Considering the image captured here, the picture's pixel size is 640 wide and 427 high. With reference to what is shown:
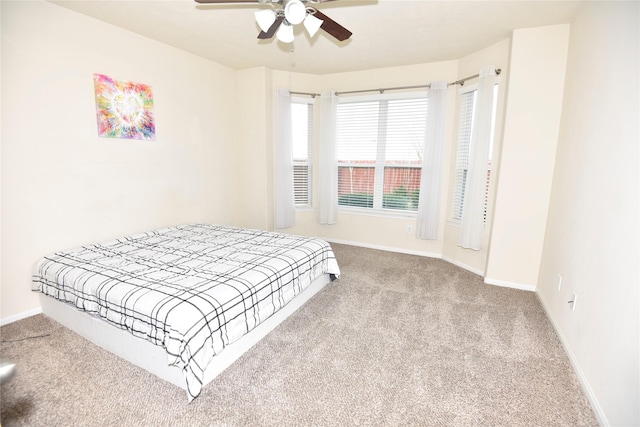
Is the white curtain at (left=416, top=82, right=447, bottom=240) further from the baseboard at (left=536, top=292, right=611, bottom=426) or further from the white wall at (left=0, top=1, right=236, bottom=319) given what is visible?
the white wall at (left=0, top=1, right=236, bottom=319)

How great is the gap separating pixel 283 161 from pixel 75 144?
2443 mm

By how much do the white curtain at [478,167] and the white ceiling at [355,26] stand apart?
545mm

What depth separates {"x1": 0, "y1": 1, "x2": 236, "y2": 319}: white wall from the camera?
230 centimetres

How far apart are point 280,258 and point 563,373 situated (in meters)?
2.09

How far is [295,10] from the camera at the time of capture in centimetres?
179

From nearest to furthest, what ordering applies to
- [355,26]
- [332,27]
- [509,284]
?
[332,27] < [355,26] < [509,284]

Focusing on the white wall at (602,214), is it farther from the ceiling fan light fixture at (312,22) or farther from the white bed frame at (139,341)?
the white bed frame at (139,341)

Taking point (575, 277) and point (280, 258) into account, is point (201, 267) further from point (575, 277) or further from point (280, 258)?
point (575, 277)

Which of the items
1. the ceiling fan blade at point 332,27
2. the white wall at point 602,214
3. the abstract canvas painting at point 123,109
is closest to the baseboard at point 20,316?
the abstract canvas painting at point 123,109

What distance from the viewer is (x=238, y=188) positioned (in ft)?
15.0

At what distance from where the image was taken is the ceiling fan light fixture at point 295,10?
5.81ft

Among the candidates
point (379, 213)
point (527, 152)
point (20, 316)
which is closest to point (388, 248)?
point (379, 213)

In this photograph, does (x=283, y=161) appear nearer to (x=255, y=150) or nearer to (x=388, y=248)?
(x=255, y=150)

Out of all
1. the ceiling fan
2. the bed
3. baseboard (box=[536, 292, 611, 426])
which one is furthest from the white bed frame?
the ceiling fan
